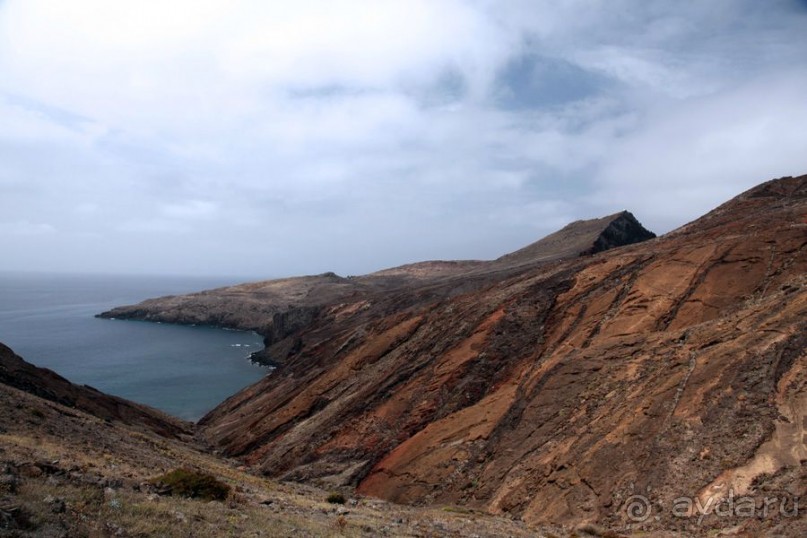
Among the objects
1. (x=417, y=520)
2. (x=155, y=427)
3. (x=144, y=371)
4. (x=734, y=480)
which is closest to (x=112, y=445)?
(x=417, y=520)

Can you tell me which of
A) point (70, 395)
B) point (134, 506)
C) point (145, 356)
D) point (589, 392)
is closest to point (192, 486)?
point (134, 506)

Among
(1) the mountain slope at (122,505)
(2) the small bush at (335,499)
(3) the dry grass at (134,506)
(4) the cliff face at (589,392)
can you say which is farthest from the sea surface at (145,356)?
(2) the small bush at (335,499)

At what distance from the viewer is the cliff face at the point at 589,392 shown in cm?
1911

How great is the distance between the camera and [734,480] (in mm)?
17141

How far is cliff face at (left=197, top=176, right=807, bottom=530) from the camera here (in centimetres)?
1911

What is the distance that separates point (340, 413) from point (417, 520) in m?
18.2

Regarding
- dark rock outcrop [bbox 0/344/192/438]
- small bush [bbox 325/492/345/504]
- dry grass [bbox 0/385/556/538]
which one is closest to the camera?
dry grass [bbox 0/385/556/538]

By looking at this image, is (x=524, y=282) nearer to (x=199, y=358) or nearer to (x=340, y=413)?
(x=340, y=413)

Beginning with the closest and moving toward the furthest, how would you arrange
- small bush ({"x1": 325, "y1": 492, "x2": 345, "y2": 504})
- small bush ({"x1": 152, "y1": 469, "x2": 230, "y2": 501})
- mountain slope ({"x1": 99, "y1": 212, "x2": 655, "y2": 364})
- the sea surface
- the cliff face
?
small bush ({"x1": 152, "y1": 469, "x2": 230, "y2": 501}), the cliff face, small bush ({"x1": 325, "y1": 492, "x2": 345, "y2": 504}), the sea surface, mountain slope ({"x1": 99, "y1": 212, "x2": 655, "y2": 364})

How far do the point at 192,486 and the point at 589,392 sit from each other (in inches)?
737

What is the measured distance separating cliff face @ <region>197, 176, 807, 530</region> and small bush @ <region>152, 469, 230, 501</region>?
12.1m

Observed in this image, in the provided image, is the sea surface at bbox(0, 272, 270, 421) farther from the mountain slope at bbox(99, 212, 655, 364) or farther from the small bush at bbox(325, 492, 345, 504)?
the small bush at bbox(325, 492, 345, 504)

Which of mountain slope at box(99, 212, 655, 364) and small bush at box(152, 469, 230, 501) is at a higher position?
mountain slope at box(99, 212, 655, 364)

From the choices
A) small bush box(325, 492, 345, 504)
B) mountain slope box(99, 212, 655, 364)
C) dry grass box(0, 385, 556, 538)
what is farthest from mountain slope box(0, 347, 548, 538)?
mountain slope box(99, 212, 655, 364)
